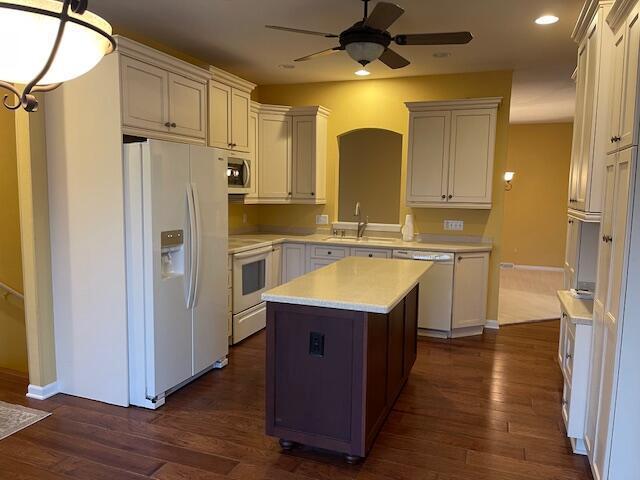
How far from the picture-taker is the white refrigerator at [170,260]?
120 inches

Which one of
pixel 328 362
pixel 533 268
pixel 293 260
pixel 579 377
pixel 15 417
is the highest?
pixel 293 260

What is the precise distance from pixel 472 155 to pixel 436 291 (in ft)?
→ 4.68

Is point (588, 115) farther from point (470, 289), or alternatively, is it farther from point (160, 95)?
point (160, 95)

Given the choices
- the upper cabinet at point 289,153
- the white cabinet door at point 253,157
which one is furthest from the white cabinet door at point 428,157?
the white cabinet door at point 253,157

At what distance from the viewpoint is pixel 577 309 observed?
2.80 m

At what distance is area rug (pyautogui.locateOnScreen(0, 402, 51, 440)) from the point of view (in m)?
2.94

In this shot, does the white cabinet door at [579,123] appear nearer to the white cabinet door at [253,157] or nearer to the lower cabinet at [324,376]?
the lower cabinet at [324,376]

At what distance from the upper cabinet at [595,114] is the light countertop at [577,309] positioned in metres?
0.54

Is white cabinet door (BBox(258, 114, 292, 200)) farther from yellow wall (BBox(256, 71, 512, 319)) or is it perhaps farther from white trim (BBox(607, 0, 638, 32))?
white trim (BBox(607, 0, 638, 32))

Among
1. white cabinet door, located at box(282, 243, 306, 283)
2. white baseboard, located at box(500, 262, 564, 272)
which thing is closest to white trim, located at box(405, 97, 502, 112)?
white cabinet door, located at box(282, 243, 306, 283)

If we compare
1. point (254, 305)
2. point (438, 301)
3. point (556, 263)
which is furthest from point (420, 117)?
point (556, 263)

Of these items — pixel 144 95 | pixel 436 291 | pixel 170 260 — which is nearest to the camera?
pixel 144 95

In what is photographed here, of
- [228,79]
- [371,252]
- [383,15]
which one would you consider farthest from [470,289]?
[228,79]

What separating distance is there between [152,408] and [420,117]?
3.69 meters
